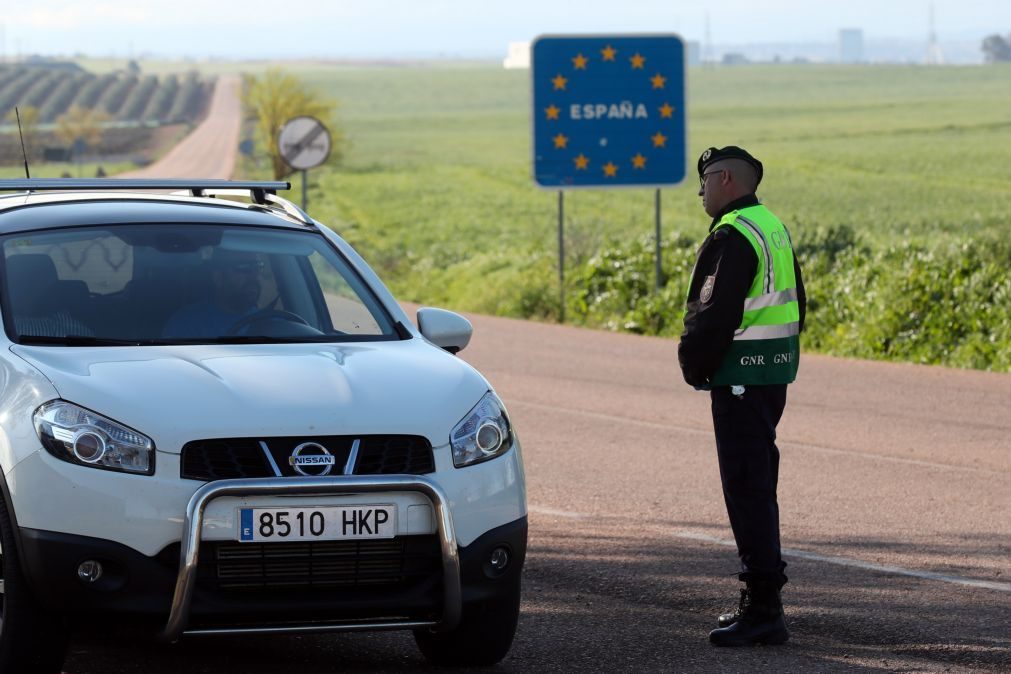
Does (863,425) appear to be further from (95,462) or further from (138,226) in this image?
(95,462)

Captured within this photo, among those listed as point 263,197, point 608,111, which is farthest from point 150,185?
point 608,111

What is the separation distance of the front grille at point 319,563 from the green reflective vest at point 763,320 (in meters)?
1.39

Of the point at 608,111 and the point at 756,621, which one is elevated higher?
the point at 608,111

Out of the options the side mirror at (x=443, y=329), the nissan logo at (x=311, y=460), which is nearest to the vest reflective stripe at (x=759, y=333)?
the side mirror at (x=443, y=329)

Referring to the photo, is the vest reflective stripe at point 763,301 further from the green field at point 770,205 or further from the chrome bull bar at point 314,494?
the green field at point 770,205

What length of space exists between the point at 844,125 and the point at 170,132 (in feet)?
167

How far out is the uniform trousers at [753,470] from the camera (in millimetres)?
5801

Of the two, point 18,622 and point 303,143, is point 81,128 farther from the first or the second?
point 18,622

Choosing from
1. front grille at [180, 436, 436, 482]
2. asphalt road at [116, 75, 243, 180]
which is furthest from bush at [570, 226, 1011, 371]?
asphalt road at [116, 75, 243, 180]

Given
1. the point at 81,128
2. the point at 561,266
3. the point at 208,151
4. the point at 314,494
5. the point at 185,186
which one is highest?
the point at 185,186

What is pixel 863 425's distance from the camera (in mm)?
11750

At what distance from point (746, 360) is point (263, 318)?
1.80 m

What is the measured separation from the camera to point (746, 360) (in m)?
5.82

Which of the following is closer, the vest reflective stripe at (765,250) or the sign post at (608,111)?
the vest reflective stripe at (765,250)
